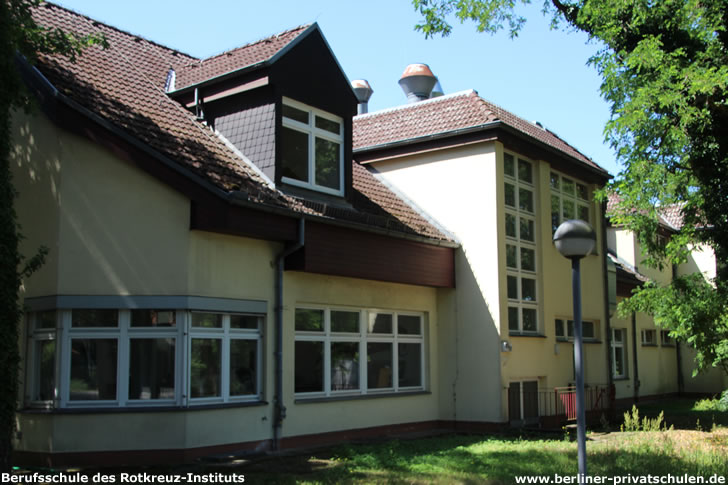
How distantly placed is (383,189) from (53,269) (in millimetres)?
8317

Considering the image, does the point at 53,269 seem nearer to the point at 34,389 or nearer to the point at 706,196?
the point at 34,389

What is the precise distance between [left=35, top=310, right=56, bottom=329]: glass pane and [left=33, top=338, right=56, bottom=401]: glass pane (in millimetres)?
244

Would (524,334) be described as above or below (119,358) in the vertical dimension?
above

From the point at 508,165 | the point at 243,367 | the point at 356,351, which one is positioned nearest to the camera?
the point at 243,367

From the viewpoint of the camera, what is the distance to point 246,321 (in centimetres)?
1262

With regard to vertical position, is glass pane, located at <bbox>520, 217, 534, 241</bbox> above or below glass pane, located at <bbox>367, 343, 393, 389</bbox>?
above

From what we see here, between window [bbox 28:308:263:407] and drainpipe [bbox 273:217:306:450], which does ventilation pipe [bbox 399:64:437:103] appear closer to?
drainpipe [bbox 273:217:306:450]

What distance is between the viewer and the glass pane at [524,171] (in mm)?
17938

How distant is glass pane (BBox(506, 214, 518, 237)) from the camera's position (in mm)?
17266

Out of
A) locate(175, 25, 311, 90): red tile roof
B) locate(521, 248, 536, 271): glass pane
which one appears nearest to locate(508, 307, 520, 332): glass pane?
locate(521, 248, 536, 271): glass pane

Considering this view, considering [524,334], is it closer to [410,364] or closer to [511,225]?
[511,225]

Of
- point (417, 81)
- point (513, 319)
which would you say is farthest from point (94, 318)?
point (417, 81)

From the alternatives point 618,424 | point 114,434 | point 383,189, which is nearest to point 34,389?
Answer: point 114,434

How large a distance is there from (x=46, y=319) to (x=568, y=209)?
13.2 m
